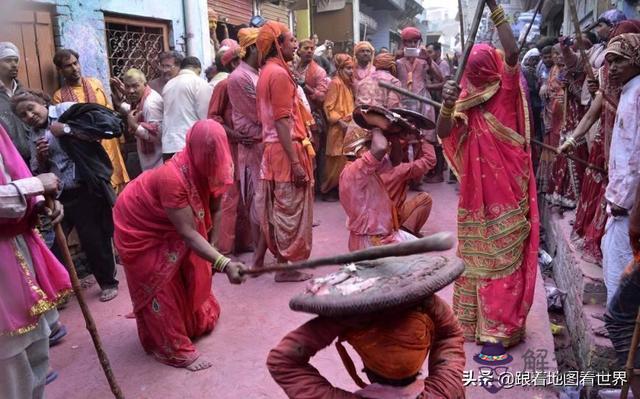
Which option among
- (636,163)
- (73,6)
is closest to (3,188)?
(636,163)

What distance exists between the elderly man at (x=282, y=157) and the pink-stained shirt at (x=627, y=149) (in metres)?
2.48

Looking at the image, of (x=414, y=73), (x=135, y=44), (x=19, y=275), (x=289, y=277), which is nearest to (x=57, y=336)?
(x=19, y=275)

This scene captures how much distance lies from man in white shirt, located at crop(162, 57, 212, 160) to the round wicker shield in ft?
13.8

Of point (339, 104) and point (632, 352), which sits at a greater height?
point (339, 104)

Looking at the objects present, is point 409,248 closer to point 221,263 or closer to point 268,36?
point 221,263

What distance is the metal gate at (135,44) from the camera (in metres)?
6.56

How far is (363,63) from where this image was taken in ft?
28.3

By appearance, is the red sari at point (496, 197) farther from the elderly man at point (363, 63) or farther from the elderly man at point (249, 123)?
the elderly man at point (363, 63)

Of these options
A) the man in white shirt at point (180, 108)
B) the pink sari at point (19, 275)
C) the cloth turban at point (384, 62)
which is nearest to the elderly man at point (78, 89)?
the man in white shirt at point (180, 108)

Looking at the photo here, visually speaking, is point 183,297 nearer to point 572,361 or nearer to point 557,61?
point 572,361

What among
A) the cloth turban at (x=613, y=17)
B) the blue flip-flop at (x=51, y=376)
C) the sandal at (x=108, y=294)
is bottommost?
the blue flip-flop at (x=51, y=376)

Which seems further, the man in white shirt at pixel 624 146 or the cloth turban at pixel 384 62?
the cloth turban at pixel 384 62

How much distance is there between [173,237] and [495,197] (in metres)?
2.15

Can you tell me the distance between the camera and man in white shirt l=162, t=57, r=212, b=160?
576 centimetres
